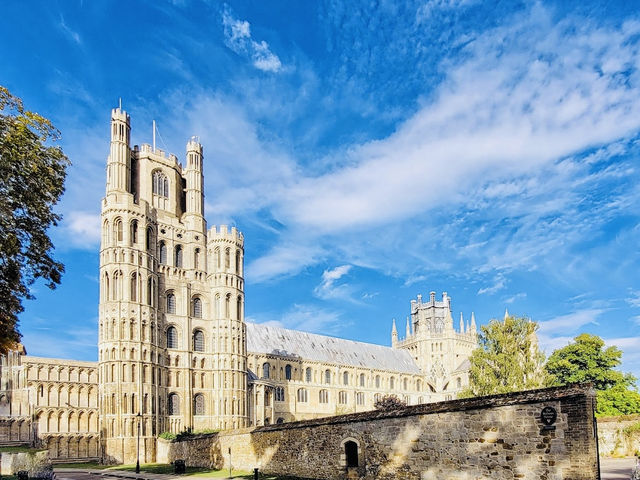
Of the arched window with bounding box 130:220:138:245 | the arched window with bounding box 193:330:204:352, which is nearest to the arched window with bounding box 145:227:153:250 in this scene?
the arched window with bounding box 130:220:138:245

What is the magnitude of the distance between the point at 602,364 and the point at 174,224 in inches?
1786

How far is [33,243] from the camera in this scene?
2206 centimetres

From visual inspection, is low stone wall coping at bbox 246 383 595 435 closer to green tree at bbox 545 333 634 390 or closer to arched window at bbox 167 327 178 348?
arched window at bbox 167 327 178 348

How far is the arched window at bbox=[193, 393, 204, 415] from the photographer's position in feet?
189

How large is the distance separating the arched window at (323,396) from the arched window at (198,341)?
23557 millimetres

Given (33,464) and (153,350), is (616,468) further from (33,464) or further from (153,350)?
(153,350)

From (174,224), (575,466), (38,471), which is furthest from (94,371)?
(575,466)

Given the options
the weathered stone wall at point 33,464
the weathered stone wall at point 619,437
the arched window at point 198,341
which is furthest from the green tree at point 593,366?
the weathered stone wall at point 33,464

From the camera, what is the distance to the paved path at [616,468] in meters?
23.3

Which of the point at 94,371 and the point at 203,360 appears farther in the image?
the point at 203,360

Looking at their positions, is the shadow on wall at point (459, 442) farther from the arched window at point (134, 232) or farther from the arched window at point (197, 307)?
the arched window at point (197, 307)

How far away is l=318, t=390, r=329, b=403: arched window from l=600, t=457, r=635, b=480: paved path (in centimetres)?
4831

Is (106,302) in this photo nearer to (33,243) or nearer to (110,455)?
(110,455)

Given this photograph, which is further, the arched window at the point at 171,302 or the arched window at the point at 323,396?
the arched window at the point at 323,396
